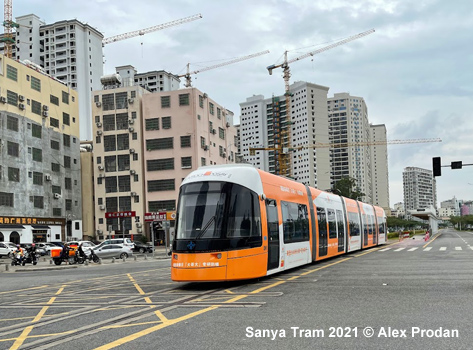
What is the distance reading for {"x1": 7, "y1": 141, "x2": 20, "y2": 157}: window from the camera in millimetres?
58081

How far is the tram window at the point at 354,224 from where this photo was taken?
28703mm

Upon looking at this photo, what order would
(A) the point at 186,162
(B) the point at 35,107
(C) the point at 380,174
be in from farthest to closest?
1. (C) the point at 380,174
2. (A) the point at 186,162
3. (B) the point at 35,107

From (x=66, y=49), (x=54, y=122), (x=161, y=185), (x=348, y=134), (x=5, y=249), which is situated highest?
(x=66, y=49)

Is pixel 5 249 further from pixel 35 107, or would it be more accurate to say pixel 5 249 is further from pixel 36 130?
pixel 35 107

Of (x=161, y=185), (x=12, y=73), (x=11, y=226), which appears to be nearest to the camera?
(x=11, y=226)

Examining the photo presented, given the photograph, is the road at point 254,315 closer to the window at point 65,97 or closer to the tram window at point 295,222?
the tram window at point 295,222

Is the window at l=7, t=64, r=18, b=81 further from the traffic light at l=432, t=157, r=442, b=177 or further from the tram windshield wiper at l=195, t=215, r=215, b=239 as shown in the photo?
the tram windshield wiper at l=195, t=215, r=215, b=239

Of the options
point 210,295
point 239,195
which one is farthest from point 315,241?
point 210,295

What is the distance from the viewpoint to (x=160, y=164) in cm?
7262

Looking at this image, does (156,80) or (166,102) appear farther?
(156,80)

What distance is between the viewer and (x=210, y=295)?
39.9ft

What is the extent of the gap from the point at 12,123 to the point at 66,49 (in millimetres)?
67619

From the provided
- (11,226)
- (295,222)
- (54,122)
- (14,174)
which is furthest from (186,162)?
(295,222)

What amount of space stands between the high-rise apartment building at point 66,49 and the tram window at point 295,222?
10470 cm
